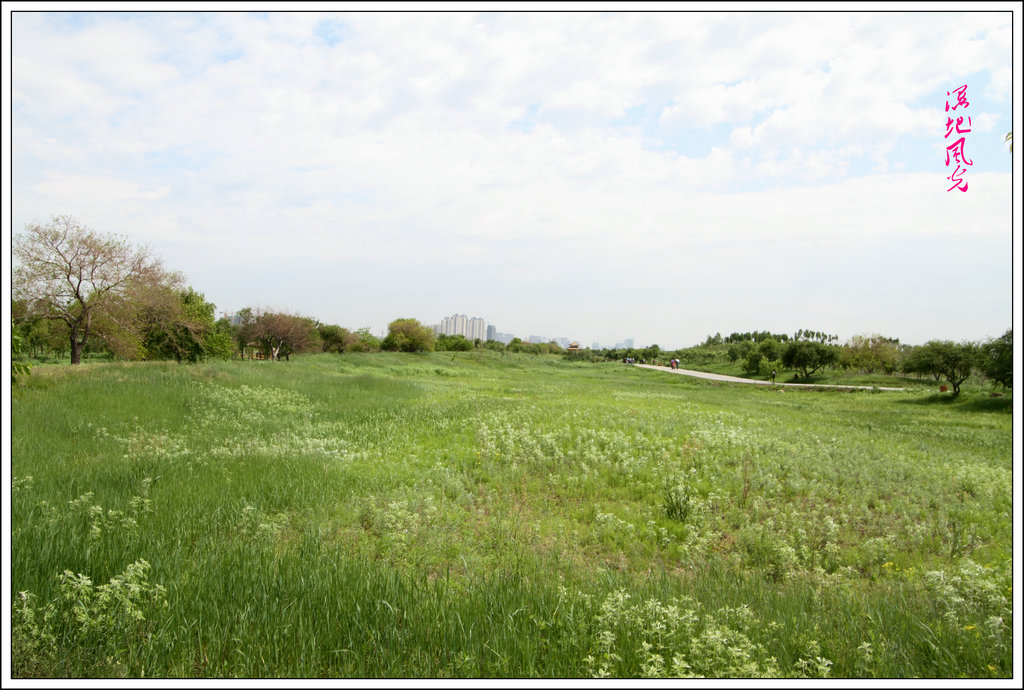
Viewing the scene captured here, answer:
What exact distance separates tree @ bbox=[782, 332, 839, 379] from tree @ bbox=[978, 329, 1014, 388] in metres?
22.1

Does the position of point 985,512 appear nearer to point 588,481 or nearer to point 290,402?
point 588,481

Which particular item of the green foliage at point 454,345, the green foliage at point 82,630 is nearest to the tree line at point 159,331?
the green foliage at point 82,630

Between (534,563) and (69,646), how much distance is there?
3.83 meters

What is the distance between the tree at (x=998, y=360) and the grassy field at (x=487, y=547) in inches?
459

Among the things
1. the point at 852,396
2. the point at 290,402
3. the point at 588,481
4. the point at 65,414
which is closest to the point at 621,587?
the point at 588,481

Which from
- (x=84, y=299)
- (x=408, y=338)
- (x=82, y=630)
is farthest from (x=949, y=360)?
(x=408, y=338)

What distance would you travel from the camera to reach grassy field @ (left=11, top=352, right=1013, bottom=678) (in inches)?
123

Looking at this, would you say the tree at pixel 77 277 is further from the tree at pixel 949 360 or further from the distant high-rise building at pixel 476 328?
the distant high-rise building at pixel 476 328

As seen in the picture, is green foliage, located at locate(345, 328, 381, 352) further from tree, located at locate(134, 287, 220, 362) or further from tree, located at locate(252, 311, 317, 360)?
tree, located at locate(134, 287, 220, 362)

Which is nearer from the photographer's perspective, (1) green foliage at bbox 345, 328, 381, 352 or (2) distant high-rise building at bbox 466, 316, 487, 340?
(1) green foliage at bbox 345, 328, 381, 352

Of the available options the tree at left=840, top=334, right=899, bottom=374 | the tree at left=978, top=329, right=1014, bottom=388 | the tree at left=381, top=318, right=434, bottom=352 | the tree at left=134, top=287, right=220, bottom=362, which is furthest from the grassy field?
the tree at left=381, top=318, right=434, bottom=352

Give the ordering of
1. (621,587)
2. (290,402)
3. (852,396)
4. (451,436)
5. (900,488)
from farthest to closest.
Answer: (852,396)
(290,402)
(451,436)
(900,488)
(621,587)

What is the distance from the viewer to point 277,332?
5181 cm

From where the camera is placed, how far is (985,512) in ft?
25.3
